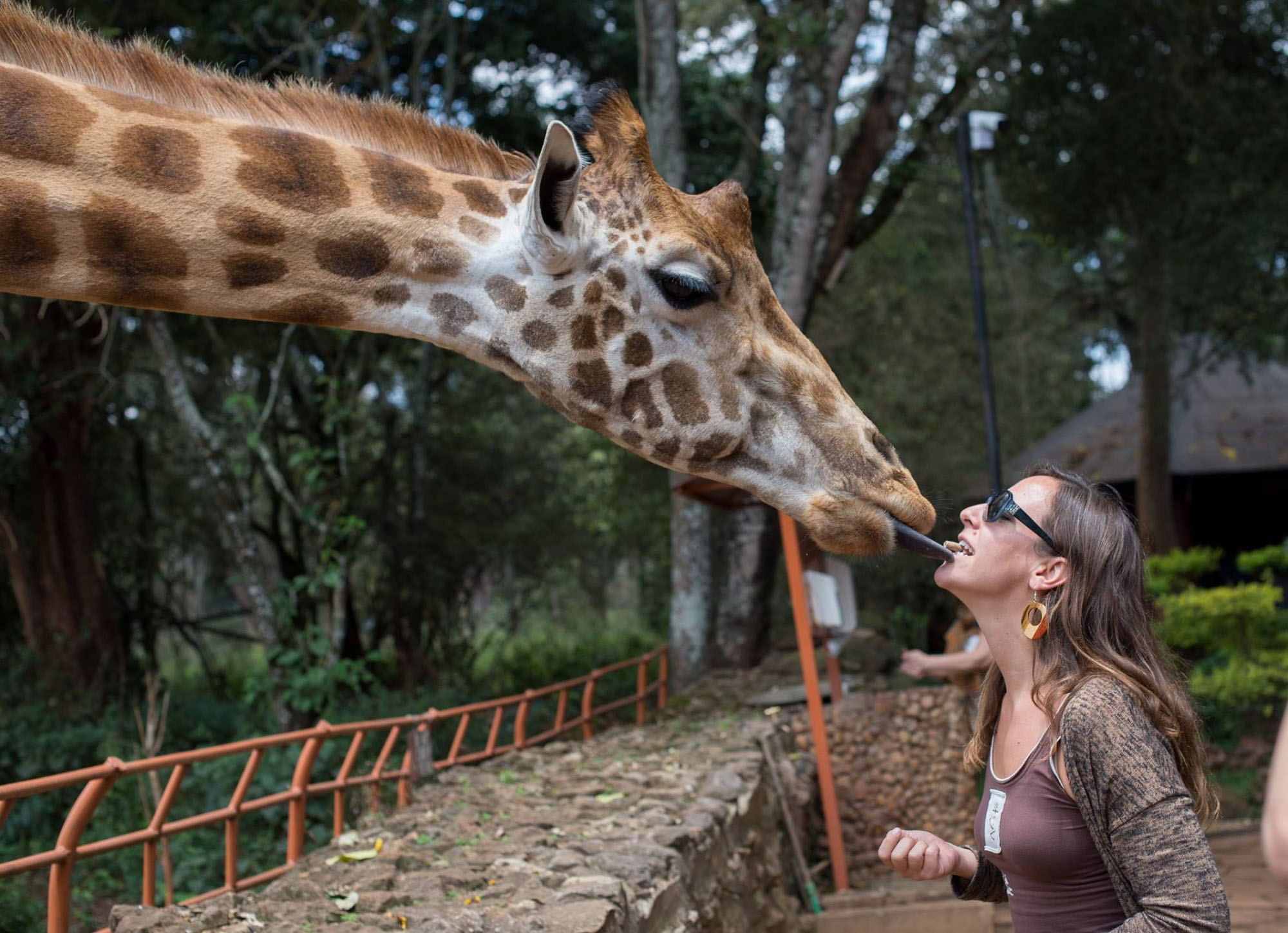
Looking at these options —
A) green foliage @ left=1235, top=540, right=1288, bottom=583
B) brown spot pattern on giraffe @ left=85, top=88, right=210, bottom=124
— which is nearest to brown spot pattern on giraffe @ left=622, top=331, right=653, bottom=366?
brown spot pattern on giraffe @ left=85, top=88, right=210, bottom=124

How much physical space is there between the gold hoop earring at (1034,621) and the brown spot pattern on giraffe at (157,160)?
1958 mm

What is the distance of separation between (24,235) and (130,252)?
0.20 metres

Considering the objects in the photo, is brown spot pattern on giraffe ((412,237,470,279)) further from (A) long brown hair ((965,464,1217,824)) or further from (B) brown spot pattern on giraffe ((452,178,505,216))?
(A) long brown hair ((965,464,1217,824))

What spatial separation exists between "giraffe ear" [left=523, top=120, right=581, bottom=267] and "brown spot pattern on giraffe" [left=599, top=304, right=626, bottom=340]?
0.48 ft

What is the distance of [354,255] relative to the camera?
244 cm

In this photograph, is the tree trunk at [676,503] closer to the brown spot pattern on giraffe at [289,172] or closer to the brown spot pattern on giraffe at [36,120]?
the brown spot pattern on giraffe at [289,172]

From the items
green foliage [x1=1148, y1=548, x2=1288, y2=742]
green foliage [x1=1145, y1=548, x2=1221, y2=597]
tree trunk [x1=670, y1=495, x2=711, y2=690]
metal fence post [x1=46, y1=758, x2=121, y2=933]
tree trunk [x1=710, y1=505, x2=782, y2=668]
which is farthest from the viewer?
green foliage [x1=1145, y1=548, x2=1221, y2=597]

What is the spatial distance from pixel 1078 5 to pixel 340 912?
42.6 feet

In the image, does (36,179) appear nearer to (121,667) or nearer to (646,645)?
(121,667)

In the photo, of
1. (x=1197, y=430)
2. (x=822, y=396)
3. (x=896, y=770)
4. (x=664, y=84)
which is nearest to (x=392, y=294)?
(x=822, y=396)

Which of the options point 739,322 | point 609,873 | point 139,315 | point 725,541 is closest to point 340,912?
point 609,873

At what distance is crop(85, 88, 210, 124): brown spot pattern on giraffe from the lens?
2.36 m

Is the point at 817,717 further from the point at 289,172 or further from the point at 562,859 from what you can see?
the point at 289,172

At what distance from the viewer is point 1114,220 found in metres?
14.0
